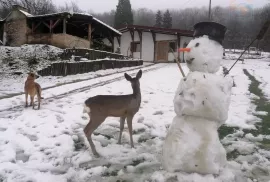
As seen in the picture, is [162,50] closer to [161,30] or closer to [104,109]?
[161,30]

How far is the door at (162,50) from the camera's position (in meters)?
28.3

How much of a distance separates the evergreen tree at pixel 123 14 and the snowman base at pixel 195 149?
4944cm

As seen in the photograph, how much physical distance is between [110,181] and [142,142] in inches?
60.2

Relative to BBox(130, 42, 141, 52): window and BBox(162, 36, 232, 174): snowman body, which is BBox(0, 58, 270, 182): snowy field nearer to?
BBox(162, 36, 232, 174): snowman body

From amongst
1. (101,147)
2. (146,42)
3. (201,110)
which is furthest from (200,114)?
(146,42)

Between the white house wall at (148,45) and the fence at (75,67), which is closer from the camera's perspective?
the fence at (75,67)

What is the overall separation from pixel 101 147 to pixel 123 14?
49987 millimetres

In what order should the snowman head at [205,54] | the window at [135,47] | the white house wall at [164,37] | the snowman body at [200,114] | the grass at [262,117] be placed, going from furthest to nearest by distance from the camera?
the window at [135,47] → the white house wall at [164,37] → the grass at [262,117] → the snowman head at [205,54] → the snowman body at [200,114]

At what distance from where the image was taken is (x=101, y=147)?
441 centimetres

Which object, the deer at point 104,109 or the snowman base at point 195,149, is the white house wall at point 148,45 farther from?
the snowman base at point 195,149

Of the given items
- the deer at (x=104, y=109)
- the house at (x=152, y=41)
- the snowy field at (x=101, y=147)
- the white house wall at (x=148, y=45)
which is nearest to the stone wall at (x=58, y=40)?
the house at (x=152, y=41)

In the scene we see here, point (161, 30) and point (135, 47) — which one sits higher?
point (161, 30)

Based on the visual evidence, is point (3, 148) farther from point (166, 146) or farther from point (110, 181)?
point (166, 146)

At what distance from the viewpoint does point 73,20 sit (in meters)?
22.0
